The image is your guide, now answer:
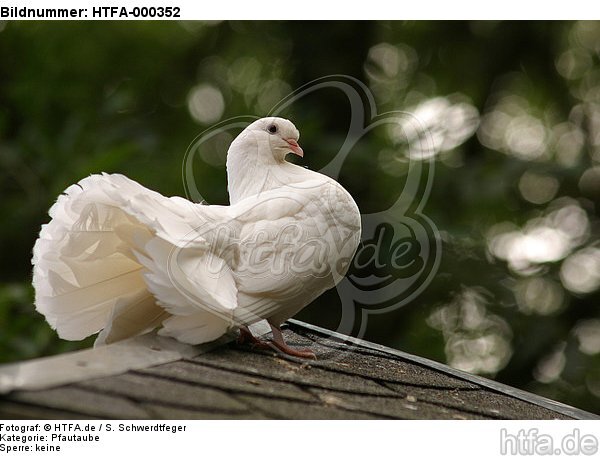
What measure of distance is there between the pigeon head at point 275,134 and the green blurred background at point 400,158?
2551 millimetres

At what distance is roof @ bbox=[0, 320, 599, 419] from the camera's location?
2.71 m

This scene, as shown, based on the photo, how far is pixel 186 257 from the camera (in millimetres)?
3508

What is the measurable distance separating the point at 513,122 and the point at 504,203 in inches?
115

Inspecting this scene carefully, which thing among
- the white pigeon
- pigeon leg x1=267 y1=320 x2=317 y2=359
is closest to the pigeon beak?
the white pigeon

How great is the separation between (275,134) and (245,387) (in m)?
1.63

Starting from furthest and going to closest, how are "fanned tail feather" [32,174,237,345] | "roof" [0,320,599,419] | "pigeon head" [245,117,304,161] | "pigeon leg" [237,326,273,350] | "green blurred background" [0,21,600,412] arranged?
"green blurred background" [0,21,600,412] → "pigeon head" [245,117,304,161] → "pigeon leg" [237,326,273,350] → "fanned tail feather" [32,174,237,345] → "roof" [0,320,599,419]

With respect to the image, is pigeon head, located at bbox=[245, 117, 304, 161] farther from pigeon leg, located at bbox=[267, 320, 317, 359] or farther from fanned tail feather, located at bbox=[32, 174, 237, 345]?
pigeon leg, located at bbox=[267, 320, 317, 359]

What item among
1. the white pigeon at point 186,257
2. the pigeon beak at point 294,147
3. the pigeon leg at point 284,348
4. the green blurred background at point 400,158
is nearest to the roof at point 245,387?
the pigeon leg at point 284,348

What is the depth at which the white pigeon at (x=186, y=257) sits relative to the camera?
3467 mm

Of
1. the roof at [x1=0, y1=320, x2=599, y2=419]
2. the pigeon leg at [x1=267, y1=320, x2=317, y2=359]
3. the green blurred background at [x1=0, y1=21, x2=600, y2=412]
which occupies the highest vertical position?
the green blurred background at [x1=0, y1=21, x2=600, y2=412]

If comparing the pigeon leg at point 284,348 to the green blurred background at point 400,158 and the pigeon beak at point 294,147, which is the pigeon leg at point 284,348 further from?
the green blurred background at point 400,158

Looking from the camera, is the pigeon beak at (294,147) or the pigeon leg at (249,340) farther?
the pigeon beak at (294,147)

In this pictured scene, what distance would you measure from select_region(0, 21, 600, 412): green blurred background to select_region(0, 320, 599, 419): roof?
3379 mm

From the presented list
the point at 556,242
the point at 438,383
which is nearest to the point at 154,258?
the point at 438,383
